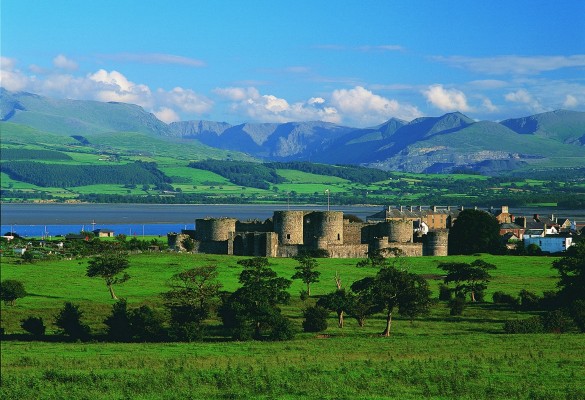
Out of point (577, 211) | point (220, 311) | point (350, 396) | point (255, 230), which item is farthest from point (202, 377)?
point (577, 211)

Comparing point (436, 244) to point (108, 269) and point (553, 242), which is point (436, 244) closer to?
point (553, 242)

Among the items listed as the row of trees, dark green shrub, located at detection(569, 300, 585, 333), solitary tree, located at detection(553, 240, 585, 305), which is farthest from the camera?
solitary tree, located at detection(553, 240, 585, 305)

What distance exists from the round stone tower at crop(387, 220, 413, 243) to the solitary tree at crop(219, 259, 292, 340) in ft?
113

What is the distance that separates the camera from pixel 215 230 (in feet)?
263

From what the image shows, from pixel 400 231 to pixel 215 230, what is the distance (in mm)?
15580

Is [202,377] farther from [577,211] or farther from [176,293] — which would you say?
[577,211]

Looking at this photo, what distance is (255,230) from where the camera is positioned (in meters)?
82.6

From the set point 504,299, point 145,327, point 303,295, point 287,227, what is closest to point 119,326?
point 145,327

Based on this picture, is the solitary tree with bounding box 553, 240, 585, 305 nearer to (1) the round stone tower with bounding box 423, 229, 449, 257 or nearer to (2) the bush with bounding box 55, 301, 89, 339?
(1) the round stone tower with bounding box 423, 229, 449, 257

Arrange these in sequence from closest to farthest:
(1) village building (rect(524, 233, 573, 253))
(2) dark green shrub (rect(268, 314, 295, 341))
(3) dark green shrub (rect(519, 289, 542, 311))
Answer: (2) dark green shrub (rect(268, 314, 295, 341)) → (3) dark green shrub (rect(519, 289, 542, 311)) → (1) village building (rect(524, 233, 573, 253))

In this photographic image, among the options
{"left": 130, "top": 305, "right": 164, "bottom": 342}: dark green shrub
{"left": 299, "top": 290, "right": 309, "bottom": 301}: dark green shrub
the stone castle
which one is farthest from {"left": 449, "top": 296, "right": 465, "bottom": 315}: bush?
the stone castle

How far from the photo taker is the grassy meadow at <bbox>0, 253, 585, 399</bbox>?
28.9 metres

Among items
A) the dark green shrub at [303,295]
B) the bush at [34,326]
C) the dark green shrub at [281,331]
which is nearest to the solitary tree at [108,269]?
the dark green shrub at [303,295]

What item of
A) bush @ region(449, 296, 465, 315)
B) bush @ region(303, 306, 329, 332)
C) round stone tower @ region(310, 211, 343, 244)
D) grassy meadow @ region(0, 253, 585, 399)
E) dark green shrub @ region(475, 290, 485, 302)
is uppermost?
round stone tower @ region(310, 211, 343, 244)
